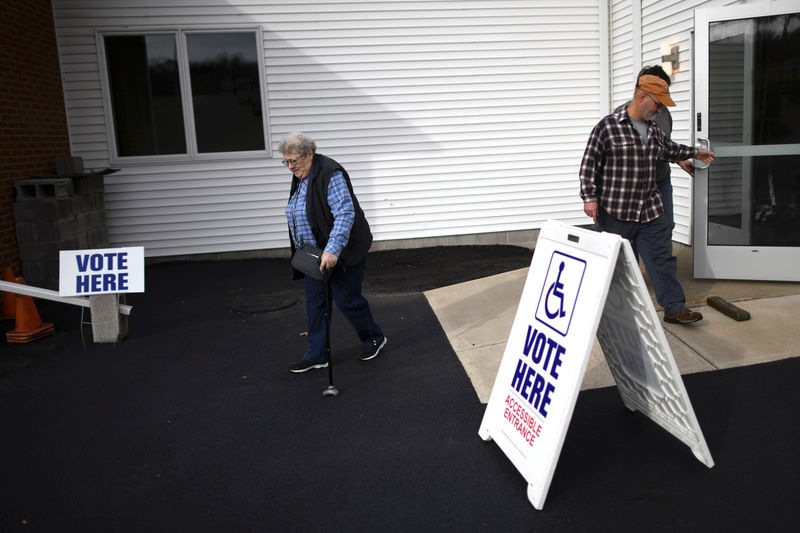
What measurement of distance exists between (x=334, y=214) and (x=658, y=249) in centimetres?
256

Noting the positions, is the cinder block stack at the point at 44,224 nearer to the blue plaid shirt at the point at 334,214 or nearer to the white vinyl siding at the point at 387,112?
the white vinyl siding at the point at 387,112

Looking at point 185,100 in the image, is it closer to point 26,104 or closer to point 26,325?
point 26,104

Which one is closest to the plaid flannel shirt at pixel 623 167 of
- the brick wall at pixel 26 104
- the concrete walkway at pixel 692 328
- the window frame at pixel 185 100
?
the concrete walkway at pixel 692 328

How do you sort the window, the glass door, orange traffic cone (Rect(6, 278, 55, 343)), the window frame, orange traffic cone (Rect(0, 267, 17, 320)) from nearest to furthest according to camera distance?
the glass door
orange traffic cone (Rect(6, 278, 55, 343))
orange traffic cone (Rect(0, 267, 17, 320))
the window frame
the window

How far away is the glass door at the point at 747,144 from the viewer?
6.06 m

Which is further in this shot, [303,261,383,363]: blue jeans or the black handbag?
[303,261,383,363]: blue jeans

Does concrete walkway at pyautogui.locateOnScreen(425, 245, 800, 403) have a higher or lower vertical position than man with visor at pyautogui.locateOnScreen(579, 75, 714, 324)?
lower

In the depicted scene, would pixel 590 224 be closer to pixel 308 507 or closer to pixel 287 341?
pixel 287 341

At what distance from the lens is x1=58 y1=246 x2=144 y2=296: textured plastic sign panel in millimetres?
5844

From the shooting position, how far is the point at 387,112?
9469 mm

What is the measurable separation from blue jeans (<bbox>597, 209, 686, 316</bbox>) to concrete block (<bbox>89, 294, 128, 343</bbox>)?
440cm

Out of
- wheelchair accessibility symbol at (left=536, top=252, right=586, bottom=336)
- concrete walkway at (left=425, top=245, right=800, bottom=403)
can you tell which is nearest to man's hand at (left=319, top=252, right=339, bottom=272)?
concrete walkway at (left=425, top=245, right=800, bottom=403)

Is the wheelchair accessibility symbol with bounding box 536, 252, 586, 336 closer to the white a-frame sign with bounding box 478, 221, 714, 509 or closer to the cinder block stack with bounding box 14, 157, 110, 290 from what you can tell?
the white a-frame sign with bounding box 478, 221, 714, 509

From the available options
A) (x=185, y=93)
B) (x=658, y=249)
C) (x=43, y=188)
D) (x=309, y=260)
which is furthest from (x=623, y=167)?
(x=43, y=188)
